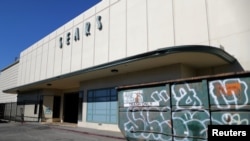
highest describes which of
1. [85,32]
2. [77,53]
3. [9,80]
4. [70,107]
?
[85,32]

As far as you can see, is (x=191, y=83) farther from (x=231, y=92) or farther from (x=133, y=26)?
(x=133, y=26)

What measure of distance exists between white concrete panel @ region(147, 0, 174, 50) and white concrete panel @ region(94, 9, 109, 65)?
499 centimetres

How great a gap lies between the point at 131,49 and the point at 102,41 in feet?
13.3

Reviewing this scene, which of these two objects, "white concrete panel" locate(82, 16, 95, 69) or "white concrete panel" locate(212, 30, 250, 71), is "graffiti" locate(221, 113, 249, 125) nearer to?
"white concrete panel" locate(212, 30, 250, 71)

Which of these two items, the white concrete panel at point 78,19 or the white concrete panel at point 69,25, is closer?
the white concrete panel at point 78,19

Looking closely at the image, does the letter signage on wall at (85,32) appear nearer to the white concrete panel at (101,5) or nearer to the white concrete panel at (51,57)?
the white concrete panel at (101,5)

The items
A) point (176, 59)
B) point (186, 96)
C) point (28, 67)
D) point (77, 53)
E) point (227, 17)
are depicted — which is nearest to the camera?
point (186, 96)

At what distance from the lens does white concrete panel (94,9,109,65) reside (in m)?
21.2

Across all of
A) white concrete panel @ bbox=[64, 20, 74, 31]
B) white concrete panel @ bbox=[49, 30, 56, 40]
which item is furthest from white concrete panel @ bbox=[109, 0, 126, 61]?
white concrete panel @ bbox=[49, 30, 56, 40]

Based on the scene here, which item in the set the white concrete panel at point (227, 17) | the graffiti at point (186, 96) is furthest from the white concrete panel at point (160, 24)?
the graffiti at point (186, 96)

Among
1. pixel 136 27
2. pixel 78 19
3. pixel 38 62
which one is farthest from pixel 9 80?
pixel 136 27

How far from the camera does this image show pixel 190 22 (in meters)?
Answer: 14.7

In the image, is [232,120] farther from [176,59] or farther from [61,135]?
[61,135]

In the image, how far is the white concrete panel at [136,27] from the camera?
1770 cm
